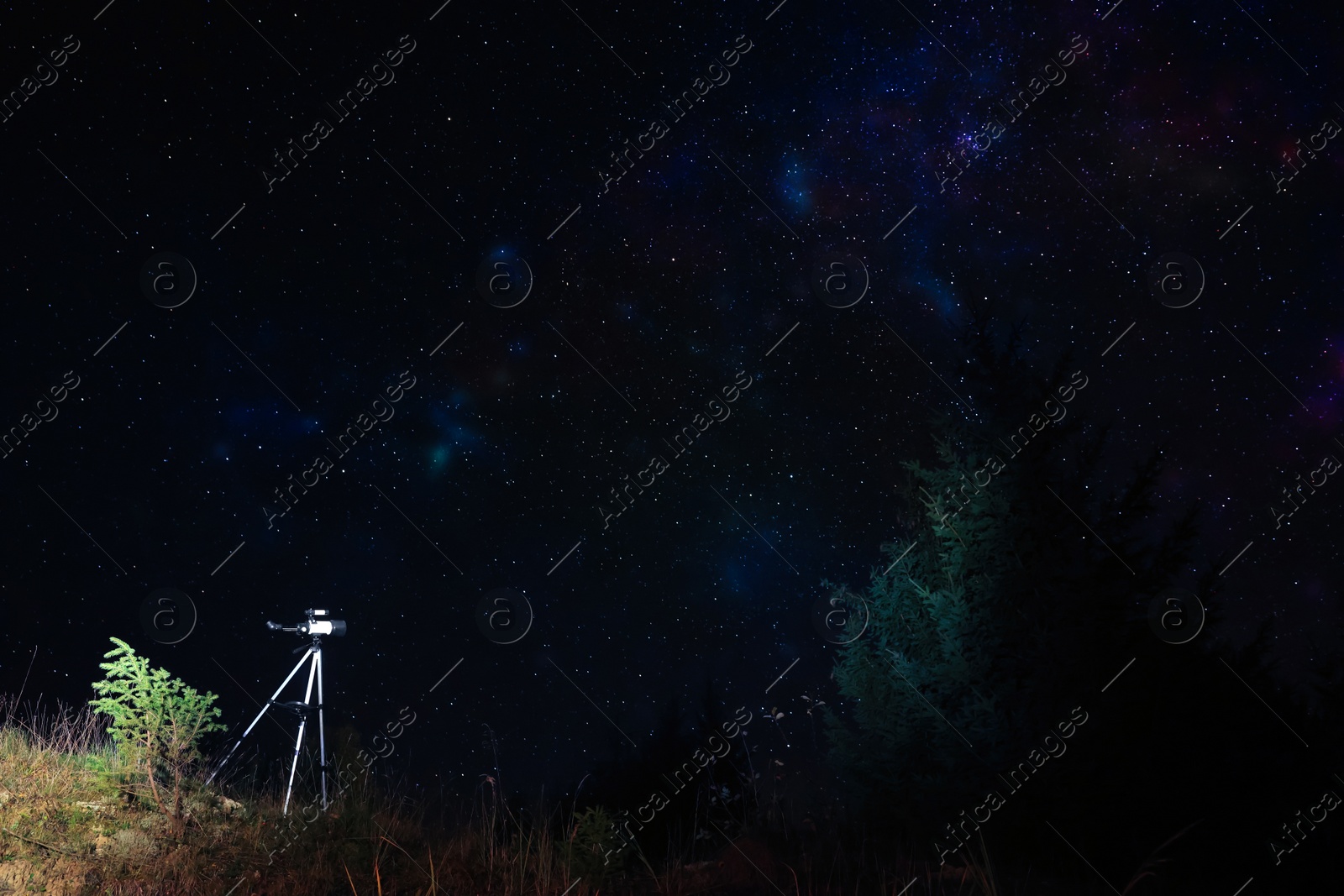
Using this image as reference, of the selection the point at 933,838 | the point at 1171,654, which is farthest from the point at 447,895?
the point at 1171,654

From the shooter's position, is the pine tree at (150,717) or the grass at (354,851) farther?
the pine tree at (150,717)

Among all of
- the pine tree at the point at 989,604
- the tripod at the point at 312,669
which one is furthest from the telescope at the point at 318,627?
the pine tree at the point at 989,604

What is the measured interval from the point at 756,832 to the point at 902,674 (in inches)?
190

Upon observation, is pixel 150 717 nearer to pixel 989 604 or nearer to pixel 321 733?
pixel 321 733

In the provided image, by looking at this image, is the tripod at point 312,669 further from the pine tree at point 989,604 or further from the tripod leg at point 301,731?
the pine tree at point 989,604

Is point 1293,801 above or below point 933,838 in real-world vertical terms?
below

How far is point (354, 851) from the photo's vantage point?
6.10m

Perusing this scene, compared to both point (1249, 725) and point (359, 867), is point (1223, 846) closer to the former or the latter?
point (1249, 725)

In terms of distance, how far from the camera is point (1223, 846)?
404 inches

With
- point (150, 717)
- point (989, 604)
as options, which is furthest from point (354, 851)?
point (989, 604)

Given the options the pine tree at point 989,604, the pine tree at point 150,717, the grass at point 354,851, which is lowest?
the pine tree at point 989,604

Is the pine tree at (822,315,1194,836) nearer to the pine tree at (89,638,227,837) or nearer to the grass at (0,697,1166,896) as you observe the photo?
the grass at (0,697,1166,896)

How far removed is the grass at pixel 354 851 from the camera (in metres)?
5.81

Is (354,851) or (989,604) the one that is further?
(989,604)
